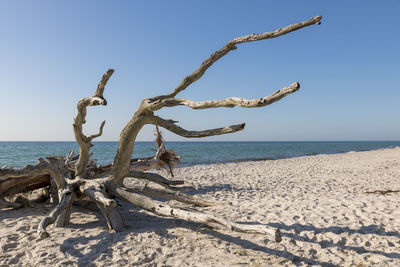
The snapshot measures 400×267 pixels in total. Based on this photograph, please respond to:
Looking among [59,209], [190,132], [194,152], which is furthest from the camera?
[194,152]

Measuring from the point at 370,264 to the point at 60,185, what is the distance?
5.37 m

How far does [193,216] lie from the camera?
3600 millimetres

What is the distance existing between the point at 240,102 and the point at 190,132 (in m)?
1.06

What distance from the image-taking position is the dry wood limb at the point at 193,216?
9.61 ft

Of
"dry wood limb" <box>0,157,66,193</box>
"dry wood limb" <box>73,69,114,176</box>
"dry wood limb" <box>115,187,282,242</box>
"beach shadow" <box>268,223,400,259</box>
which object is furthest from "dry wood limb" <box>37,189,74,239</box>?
"beach shadow" <box>268,223,400,259</box>

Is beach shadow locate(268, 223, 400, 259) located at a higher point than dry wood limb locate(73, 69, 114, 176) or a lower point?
lower

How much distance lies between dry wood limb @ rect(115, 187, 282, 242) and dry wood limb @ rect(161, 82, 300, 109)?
1.39 meters

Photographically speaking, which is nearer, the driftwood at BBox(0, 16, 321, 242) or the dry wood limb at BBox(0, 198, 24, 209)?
the driftwood at BBox(0, 16, 321, 242)

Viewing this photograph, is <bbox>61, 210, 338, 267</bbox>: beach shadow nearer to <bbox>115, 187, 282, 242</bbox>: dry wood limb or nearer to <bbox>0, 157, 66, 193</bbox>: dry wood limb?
<bbox>115, 187, 282, 242</bbox>: dry wood limb

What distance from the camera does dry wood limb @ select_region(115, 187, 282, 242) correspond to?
9.61 feet

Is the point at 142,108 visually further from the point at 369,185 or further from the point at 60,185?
the point at 369,185

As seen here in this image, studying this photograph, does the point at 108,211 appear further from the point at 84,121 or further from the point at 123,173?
the point at 84,121

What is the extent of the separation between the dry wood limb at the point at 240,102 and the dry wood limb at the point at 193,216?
1.39 metres

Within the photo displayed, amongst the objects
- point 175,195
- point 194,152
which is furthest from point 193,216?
point 194,152
